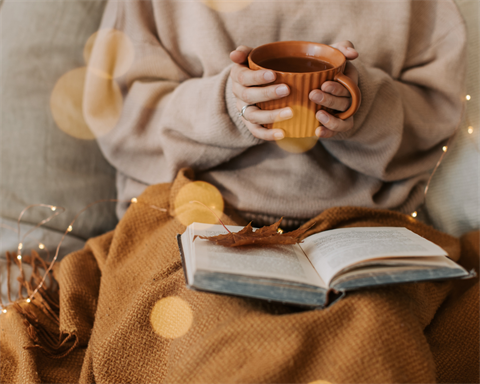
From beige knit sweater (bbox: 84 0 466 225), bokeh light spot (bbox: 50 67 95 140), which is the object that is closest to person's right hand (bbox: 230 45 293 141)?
beige knit sweater (bbox: 84 0 466 225)

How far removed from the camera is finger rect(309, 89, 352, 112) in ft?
1.74

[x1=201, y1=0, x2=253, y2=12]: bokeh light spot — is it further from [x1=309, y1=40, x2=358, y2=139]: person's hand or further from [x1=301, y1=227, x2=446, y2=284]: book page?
[x1=301, y1=227, x2=446, y2=284]: book page

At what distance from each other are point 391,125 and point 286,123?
299 mm

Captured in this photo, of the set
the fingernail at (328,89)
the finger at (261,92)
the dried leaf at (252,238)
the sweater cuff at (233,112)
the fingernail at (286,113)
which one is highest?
the fingernail at (328,89)

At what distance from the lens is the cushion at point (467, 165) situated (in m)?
0.84

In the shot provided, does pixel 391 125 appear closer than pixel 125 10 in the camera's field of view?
Yes

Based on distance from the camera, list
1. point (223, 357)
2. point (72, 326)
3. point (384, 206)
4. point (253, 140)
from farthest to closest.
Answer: point (384, 206) < point (253, 140) < point (72, 326) < point (223, 357)

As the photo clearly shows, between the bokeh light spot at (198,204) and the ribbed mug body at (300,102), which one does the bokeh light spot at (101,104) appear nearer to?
the bokeh light spot at (198,204)

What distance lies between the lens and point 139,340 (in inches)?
22.6

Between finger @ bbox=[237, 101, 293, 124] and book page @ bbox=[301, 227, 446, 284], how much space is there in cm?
21

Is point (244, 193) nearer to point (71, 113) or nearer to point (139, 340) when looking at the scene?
point (139, 340)

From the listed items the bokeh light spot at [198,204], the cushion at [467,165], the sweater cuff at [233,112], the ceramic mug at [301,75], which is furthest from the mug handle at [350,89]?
the cushion at [467,165]

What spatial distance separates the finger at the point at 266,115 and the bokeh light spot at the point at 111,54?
17.3 inches

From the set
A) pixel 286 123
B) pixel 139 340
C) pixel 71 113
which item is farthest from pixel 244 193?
pixel 71 113
